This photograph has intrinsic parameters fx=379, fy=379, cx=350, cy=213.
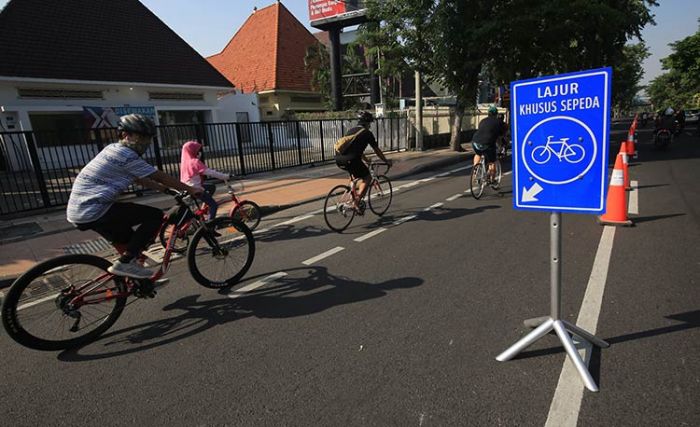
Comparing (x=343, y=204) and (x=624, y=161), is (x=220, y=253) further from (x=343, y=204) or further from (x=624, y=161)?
(x=624, y=161)

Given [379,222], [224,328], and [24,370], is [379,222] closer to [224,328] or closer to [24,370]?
[224,328]

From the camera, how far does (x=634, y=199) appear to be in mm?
7793

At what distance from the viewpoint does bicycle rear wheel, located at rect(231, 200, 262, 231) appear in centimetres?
645

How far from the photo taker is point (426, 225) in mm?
6648

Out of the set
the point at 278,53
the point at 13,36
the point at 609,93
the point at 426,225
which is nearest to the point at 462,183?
the point at 426,225

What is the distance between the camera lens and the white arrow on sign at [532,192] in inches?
107

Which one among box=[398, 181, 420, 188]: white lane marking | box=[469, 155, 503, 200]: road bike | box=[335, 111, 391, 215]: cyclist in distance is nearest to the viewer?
box=[335, 111, 391, 215]: cyclist in distance

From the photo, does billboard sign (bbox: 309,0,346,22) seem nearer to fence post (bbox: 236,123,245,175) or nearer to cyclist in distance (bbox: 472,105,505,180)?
fence post (bbox: 236,123,245,175)

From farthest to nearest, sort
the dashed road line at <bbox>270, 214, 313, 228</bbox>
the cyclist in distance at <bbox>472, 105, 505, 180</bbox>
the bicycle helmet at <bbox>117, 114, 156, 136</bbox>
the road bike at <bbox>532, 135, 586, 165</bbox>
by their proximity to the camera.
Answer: the cyclist in distance at <bbox>472, 105, 505, 180</bbox> < the dashed road line at <bbox>270, 214, 313, 228</bbox> < the bicycle helmet at <bbox>117, 114, 156, 136</bbox> < the road bike at <bbox>532, 135, 586, 165</bbox>

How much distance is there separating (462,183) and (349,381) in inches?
353

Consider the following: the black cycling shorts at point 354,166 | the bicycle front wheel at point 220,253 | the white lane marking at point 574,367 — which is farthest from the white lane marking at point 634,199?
the bicycle front wheel at point 220,253

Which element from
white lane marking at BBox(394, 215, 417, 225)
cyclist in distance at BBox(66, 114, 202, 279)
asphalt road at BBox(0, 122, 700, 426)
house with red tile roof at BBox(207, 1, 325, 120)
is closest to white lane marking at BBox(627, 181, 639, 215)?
asphalt road at BBox(0, 122, 700, 426)

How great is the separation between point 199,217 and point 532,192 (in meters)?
3.46

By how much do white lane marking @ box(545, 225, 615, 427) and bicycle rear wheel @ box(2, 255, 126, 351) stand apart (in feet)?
12.1
